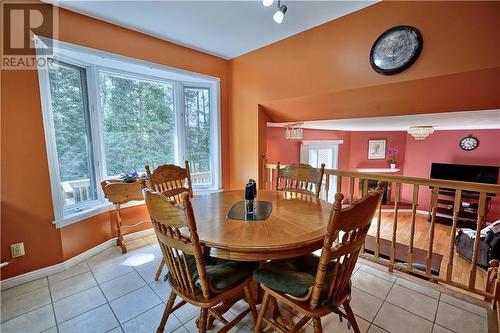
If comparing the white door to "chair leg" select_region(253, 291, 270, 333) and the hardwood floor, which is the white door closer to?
the hardwood floor

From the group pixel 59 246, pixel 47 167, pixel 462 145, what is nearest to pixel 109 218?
pixel 59 246

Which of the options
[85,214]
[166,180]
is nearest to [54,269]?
[85,214]

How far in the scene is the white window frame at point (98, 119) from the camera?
81.2 inches

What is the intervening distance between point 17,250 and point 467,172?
8.49 metres

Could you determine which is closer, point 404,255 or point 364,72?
point 364,72

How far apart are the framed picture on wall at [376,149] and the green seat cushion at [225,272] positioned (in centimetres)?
651

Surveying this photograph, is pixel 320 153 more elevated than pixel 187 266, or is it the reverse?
pixel 320 153

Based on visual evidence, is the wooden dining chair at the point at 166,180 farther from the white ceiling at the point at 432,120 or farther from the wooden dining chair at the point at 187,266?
the white ceiling at the point at 432,120

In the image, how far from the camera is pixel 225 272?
1306 mm

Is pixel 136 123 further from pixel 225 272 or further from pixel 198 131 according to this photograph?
pixel 225 272

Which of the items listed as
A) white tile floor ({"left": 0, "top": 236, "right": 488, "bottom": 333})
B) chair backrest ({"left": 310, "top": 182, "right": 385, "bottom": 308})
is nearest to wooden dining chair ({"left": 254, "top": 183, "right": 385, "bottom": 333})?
chair backrest ({"left": 310, "top": 182, "right": 385, "bottom": 308})

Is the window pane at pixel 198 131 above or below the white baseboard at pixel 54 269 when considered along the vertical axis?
above

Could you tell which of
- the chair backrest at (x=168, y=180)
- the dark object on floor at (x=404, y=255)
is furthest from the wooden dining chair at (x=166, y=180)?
the dark object on floor at (x=404, y=255)

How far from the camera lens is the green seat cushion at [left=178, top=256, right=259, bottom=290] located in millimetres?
1238
